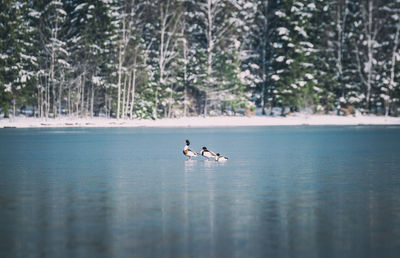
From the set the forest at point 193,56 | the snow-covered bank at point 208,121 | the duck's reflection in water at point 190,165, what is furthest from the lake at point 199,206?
the forest at point 193,56

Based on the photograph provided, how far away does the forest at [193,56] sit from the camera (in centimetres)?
6756

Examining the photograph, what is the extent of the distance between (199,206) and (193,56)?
63450 mm

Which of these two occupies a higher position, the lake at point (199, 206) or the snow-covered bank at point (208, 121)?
the snow-covered bank at point (208, 121)

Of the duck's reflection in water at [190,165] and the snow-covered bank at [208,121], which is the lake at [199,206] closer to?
the duck's reflection in water at [190,165]

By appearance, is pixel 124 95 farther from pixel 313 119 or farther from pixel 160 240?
pixel 160 240

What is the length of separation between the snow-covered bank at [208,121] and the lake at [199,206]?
1465 inches

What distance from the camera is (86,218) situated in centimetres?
1350

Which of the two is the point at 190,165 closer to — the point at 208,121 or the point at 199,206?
the point at 199,206

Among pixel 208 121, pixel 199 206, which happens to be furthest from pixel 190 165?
pixel 208 121

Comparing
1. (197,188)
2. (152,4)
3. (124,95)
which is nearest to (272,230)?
(197,188)

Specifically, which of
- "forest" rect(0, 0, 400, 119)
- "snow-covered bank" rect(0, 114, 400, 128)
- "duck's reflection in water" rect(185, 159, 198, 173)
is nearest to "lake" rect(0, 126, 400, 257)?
"duck's reflection in water" rect(185, 159, 198, 173)

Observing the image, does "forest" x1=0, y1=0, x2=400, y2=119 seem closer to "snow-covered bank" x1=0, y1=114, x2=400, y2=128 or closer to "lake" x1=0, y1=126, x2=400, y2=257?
"snow-covered bank" x1=0, y1=114, x2=400, y2=128

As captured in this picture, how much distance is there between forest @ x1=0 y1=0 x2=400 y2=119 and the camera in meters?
67.6

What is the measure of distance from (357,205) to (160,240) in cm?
536
